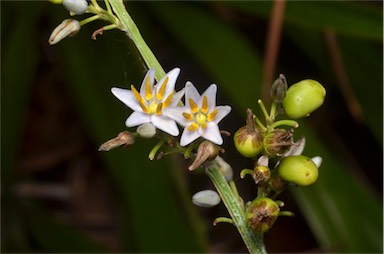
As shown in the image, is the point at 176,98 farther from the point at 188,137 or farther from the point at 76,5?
the point at 76,5

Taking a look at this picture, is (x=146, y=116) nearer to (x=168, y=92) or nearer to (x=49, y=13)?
(x=168, y=92)

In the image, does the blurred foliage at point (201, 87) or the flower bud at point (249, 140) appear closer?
the flower bud at point (249, 140)

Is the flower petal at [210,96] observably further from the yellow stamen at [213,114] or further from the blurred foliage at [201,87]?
the blurred foliage at [201,87]

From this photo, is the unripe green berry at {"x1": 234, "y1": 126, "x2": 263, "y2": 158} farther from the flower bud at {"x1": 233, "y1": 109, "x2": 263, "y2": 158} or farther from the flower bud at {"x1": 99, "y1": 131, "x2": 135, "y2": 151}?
the flower bud at {"x1": 99, "y1": 131, "x2": 135, "y2": 151}

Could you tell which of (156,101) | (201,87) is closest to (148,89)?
(156,101)

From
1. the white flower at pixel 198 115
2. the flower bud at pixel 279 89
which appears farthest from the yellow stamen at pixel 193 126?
the flower bud at pixel 279 89

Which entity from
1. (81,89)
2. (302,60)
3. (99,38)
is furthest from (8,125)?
(302,60)
